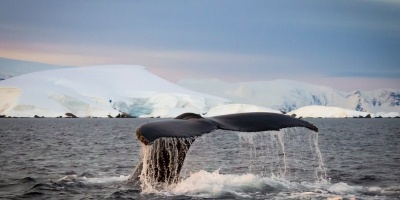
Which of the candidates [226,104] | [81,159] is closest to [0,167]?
[81,159]

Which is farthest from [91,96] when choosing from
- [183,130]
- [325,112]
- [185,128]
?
[183,130]

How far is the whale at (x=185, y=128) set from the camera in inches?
A: 274

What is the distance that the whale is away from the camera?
696 centimetres

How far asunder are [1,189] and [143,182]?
12.9ft

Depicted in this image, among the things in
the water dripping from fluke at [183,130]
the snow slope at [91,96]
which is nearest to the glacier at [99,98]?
the snow slope at [91,96]

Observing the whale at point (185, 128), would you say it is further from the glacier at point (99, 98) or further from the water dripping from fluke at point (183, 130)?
the glacier at point (99, 98)

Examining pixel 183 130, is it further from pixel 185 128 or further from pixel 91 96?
pixel 91 96

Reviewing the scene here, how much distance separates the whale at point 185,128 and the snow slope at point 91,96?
108186 millimetres

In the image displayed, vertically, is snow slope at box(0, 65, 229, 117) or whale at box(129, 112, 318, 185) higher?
snow slope at box(0, 65, 229, 117)

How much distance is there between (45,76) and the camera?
142 m

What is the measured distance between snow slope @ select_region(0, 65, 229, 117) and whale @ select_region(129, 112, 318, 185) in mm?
108186

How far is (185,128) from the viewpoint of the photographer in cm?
758

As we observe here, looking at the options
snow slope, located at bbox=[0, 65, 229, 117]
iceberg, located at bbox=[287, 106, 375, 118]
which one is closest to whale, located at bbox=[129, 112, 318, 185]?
snow slope, located at bbox=[0, 65, 229, 117]

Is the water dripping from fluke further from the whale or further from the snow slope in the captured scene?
the snow slope
